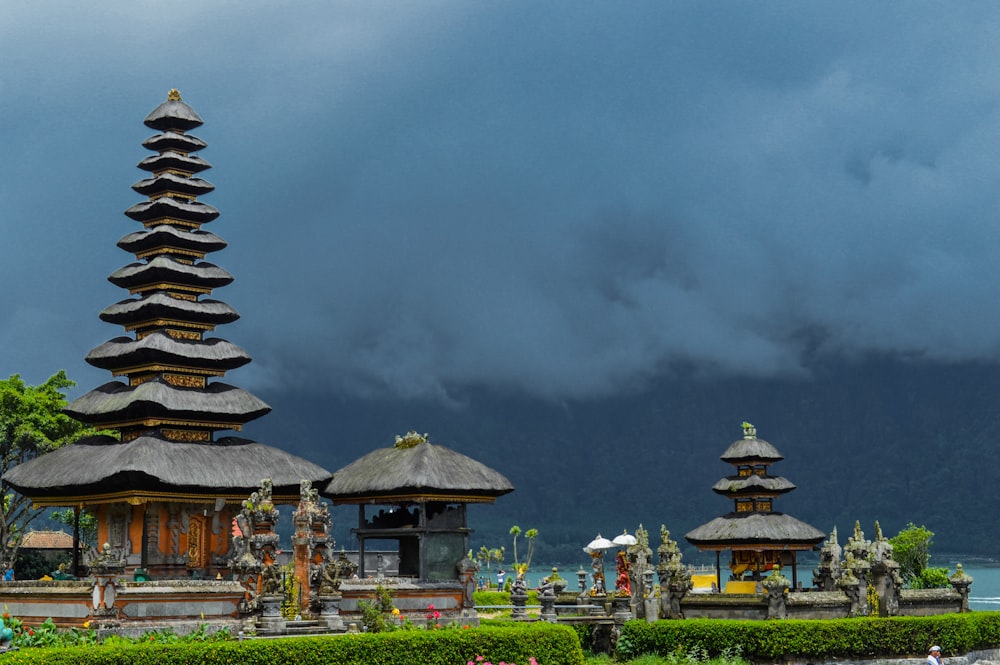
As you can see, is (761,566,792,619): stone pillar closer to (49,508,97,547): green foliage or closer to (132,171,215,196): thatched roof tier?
(132,171,215,196): thatched roof tier

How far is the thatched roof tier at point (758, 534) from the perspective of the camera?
4584 centimetres

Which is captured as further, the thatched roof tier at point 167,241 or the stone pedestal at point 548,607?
the thatched roof tier at point 167,241

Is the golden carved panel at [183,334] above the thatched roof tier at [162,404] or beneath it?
above

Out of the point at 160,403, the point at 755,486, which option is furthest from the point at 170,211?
the point at 755,486

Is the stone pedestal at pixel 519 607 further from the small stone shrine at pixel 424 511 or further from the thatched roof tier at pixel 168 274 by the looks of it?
the thatched roof tier at pixel 168 274

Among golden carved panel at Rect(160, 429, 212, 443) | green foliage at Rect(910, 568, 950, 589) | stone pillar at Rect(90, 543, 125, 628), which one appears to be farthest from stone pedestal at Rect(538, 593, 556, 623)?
green foliage at Rect(910, 568, 950, 589)

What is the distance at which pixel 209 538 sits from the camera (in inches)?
1651

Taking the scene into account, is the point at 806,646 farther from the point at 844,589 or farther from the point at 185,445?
the point at 185,445

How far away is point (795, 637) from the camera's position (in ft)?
123

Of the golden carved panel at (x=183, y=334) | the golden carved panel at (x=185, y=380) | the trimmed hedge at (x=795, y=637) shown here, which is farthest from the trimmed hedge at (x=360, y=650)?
the golden carved panel at (x=183, y=334)

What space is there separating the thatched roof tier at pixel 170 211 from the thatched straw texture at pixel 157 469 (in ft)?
30.6

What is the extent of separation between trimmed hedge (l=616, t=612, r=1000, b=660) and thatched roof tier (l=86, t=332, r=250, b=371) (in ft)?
59.9

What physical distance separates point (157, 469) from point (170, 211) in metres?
12.4

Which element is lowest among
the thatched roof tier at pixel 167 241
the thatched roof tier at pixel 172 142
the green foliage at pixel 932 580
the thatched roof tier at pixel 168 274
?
the green foliage at pixel 932 580
